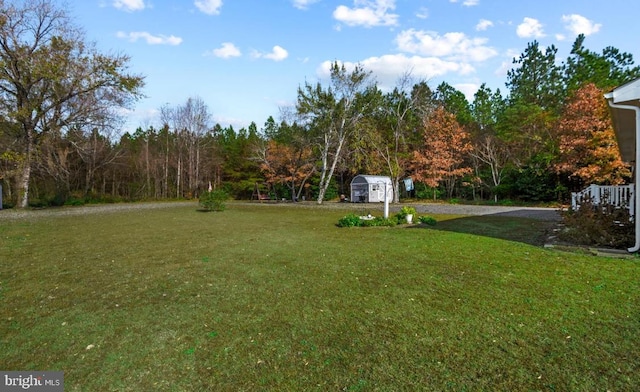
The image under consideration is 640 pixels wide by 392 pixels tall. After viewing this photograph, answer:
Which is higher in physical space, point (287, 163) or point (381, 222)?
point (287, 163)

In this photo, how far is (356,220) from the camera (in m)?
9.32

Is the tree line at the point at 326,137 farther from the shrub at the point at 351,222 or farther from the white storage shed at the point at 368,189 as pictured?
the shrub at the point at 351,222

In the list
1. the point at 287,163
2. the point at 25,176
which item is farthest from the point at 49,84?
the point at 287,163

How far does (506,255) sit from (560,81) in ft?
91.5

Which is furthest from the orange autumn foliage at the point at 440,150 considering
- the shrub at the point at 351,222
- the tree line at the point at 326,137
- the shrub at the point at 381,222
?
the shrub at the point at 351,222

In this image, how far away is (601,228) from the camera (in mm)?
5441

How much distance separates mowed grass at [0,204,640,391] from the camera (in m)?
2.01

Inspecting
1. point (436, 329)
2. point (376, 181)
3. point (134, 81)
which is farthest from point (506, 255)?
point (134, 81)

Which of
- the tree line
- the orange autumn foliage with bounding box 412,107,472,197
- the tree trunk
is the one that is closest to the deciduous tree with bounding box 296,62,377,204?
the tree line

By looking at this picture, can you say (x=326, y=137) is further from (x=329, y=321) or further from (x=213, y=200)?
(x=329, y=321)

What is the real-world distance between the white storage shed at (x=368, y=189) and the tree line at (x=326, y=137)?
2.83 ft

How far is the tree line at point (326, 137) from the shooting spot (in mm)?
15406

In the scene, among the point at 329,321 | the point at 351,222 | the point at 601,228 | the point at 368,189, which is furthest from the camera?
the point at 368,189

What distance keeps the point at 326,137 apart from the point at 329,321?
19.5m
